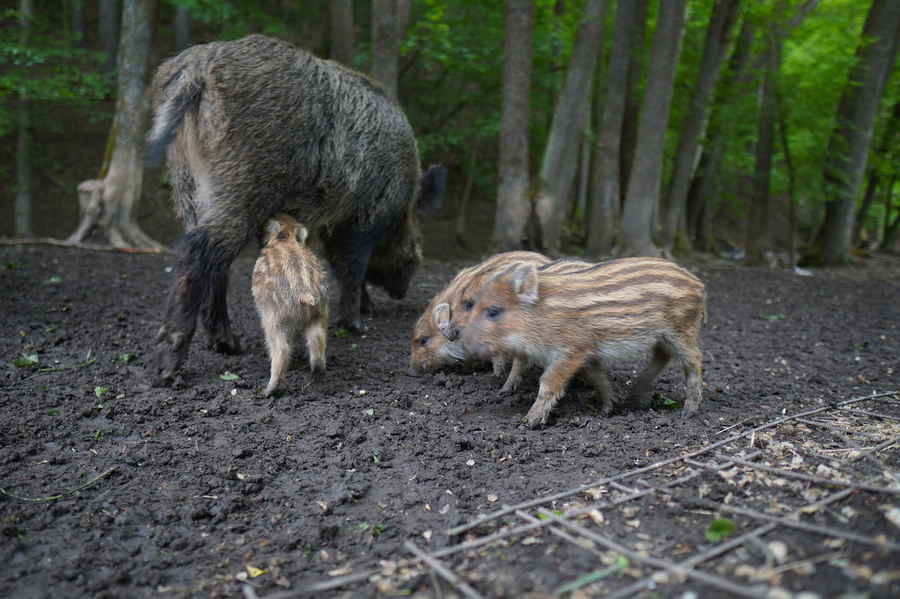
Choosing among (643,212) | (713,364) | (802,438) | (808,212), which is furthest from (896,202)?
(802,438)

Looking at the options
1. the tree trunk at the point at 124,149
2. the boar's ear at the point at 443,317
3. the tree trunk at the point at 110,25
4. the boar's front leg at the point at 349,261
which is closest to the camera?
the boar's ear at the point at 443,317

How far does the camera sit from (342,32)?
935 cm

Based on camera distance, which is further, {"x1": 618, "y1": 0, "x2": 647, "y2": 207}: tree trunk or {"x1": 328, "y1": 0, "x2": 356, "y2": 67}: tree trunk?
{"x1": 618, "y1": 0, "x2": 647, "y2": 207}: tree trunk

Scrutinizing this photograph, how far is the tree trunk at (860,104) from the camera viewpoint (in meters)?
10.9

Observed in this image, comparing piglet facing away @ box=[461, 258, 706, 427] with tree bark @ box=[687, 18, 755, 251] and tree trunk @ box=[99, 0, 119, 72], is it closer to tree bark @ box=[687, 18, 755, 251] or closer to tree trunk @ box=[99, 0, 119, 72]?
tree bark @ box=[687, 18, 755, 251]

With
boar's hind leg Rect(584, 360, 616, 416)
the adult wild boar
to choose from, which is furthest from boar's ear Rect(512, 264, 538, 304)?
the adult wild boar

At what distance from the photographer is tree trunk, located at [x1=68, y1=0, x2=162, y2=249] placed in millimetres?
8273

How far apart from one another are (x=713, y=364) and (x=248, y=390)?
330 cm

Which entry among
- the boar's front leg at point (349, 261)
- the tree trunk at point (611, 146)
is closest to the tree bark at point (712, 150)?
the tree trunk at point (611, 146)

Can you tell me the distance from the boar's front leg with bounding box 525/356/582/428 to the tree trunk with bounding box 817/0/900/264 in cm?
918

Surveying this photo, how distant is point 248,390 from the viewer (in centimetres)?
406

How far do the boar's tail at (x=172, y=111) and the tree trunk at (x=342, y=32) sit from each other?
5526 millimetres

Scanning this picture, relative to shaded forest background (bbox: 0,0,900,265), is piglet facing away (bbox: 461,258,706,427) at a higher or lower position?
lower

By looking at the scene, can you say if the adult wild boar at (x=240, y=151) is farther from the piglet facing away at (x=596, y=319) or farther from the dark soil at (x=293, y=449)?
the piglet facing away at (x=596, y=319)
